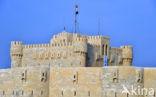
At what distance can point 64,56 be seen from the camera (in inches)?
3871

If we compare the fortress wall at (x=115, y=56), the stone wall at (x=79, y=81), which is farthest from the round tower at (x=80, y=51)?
the stone wall at (x=79, y=81)

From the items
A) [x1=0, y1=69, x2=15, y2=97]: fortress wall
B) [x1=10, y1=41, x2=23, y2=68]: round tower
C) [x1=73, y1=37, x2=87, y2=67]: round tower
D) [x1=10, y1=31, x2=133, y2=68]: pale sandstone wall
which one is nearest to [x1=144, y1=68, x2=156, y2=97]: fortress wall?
[x1=73, y1=37, x2=87, y2=67]: round tower

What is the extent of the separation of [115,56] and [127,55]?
2.75 m

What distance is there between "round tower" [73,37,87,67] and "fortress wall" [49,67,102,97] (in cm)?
1281

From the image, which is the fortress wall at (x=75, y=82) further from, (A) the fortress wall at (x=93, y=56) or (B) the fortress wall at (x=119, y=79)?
(A) the fortress wall at (x=93, y=56)

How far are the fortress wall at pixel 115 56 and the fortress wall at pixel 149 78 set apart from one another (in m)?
25.5

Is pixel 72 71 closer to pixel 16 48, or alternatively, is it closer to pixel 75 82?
pixel 75 82

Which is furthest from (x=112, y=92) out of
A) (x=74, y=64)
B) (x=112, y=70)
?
(x=74, y=64)

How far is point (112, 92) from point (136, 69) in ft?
14.9

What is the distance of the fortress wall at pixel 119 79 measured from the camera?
7644cm

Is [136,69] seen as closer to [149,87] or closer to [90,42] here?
[149,87]

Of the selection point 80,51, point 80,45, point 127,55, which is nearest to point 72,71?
point 80,51

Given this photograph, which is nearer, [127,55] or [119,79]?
[119,79]

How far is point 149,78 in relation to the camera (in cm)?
7700
